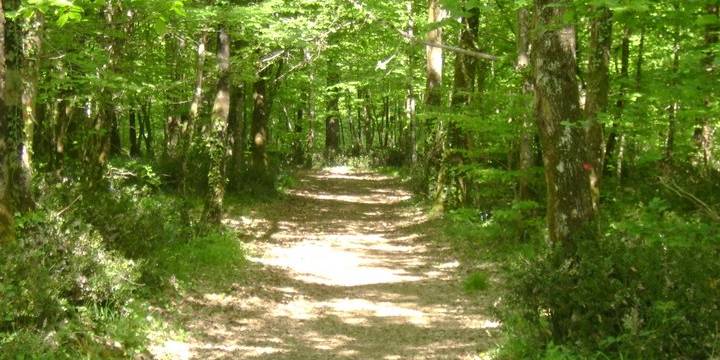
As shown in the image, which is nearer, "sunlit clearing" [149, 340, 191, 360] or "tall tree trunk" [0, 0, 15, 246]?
"tall tree trunk" [0, 0, 15, 246]

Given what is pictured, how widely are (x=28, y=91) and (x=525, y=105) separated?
23.7ft

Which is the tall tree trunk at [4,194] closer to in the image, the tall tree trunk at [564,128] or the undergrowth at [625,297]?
the undergrowth at [625,297]

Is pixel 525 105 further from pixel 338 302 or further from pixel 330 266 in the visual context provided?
pixel 330 266

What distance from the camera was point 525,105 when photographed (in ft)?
33.9

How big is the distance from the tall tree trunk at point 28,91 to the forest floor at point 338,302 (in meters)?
2.32

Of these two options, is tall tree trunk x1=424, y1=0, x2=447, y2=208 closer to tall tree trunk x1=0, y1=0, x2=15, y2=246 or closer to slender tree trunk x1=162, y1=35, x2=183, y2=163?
slender tree trunk x1=162, y1=35, x2=183, y2=163

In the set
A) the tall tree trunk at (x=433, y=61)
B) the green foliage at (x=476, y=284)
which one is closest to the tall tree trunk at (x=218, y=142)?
the green foliage at (x=476, y=284)

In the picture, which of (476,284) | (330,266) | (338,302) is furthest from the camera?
(330,266)

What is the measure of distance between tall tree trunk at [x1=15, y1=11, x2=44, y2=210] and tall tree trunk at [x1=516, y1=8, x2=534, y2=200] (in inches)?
268

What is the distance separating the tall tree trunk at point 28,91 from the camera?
6.99 meters

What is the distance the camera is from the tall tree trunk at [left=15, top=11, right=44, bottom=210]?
275 inches

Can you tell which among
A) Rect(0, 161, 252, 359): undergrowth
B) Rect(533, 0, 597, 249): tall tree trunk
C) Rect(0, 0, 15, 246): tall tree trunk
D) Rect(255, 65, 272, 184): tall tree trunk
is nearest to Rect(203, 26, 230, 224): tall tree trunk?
Rect(0, 161, 252, 359): undergrowth

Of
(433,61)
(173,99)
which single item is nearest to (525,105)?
(433,61)

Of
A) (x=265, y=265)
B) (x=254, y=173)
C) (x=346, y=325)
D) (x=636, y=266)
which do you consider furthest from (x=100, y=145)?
(x=636, y=266)
